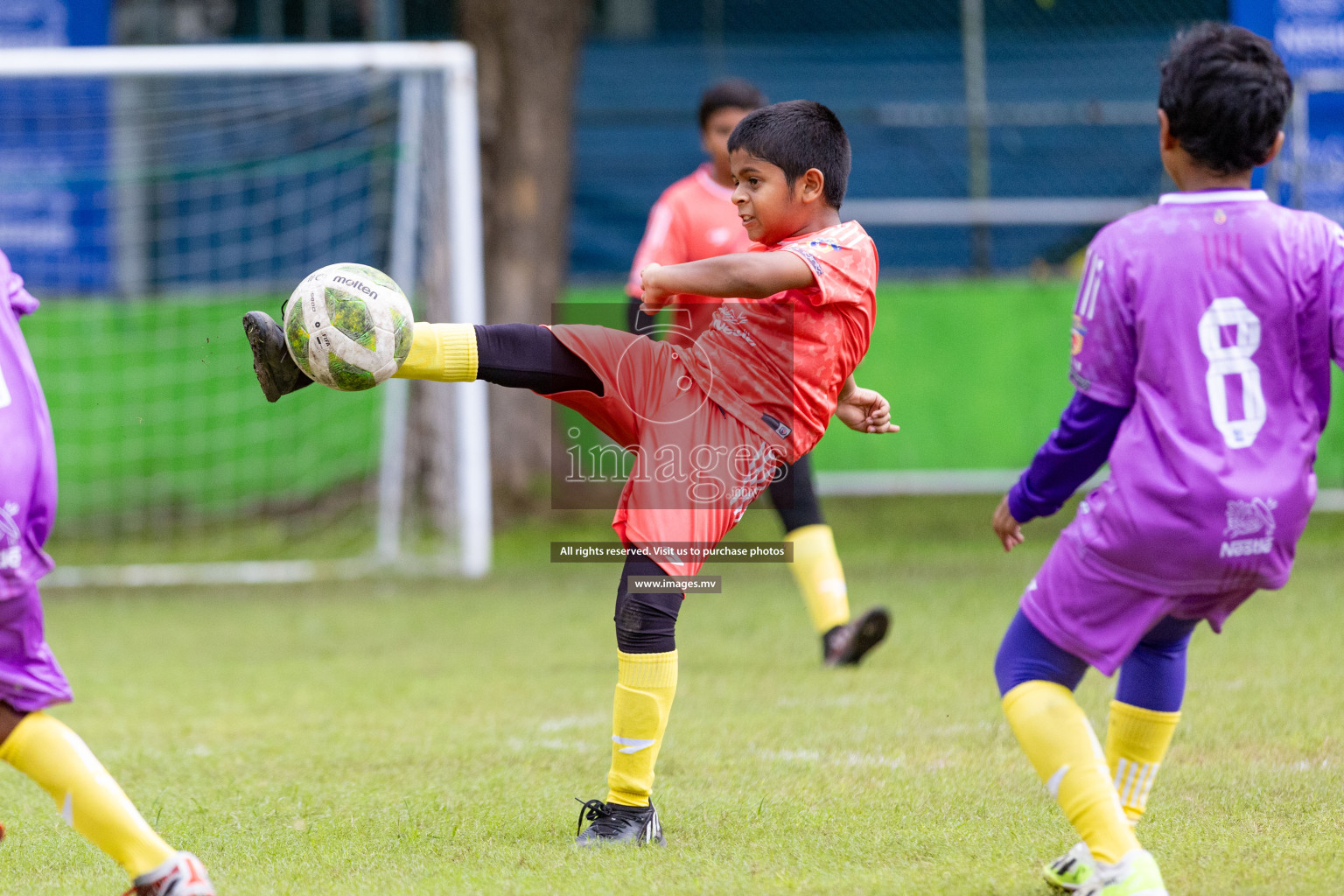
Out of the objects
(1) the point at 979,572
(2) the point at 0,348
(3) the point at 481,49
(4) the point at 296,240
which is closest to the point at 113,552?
(4) the point at 296,240

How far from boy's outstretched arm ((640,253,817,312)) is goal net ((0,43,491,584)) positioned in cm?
498

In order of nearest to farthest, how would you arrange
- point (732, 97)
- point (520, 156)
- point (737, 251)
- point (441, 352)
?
point (441, 352)
point (737, 251)
point (732, 97)
point (520, 156)

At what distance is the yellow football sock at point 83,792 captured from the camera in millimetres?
2541

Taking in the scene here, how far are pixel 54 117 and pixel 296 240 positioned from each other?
7.05 ft

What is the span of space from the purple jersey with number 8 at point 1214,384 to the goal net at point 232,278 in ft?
18.8

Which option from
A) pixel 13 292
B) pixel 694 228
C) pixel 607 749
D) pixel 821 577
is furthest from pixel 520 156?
pixel 13 292

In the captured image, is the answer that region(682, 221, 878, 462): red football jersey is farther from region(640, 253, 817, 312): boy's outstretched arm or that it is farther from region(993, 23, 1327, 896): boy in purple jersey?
region(993, 23, 1327, 896): boy in purple jersey

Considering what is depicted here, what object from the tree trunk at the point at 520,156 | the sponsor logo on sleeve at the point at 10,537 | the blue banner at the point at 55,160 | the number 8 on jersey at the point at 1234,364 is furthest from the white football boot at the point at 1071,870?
the blue banner at the point at 55,160

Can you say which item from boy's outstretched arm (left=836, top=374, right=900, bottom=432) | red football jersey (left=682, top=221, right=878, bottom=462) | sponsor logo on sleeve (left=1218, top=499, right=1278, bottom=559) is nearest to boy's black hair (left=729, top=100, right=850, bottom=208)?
red football jersey (left=682, top=221, right=878, bottom=462)

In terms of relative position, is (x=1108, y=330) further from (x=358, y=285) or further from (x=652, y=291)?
(x=358, y=285)

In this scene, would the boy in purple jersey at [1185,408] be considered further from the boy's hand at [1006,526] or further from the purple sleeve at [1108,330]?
the boy's hand at [1006,526]

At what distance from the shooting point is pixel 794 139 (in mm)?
3291

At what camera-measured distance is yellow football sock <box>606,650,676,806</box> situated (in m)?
3.19

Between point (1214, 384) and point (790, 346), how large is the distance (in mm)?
1018
